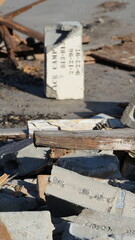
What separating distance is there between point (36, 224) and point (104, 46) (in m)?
10.8

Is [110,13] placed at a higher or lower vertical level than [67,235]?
lower

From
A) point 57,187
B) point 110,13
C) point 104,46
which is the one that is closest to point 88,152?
→ point 57,187

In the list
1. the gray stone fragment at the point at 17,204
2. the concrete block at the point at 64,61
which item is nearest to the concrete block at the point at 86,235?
the gray stone fragment at the point at 17,204

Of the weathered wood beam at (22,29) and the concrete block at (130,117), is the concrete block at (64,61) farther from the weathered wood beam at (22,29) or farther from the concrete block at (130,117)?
the concrete block at (130,117)

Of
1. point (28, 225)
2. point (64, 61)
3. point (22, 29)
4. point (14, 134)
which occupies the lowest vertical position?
point (22, 29)

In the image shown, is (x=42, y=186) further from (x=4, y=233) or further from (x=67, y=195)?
(x=4, y=233)

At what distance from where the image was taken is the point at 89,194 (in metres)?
5.88

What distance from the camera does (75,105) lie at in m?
11.9

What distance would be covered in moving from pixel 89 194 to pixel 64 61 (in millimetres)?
6345

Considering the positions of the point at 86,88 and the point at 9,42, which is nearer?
the point at 86,88

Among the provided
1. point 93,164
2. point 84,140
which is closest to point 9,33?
point 93,164

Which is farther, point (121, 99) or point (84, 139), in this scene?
point (121, 99)

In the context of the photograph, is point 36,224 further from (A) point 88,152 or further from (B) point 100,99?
(B) point 100,99

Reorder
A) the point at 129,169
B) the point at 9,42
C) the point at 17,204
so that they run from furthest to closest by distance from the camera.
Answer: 1. the point at 9,42
2. the point at 129,169
3. the point at 17,204
